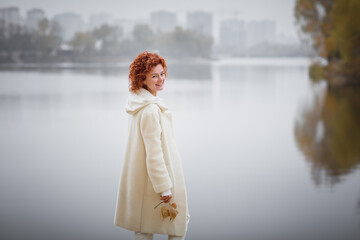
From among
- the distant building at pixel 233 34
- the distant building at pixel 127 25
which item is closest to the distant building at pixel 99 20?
the distant building at pixel 127 25

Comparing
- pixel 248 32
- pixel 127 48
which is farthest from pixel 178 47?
pixel 248 32

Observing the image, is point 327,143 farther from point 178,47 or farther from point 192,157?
point 178,47

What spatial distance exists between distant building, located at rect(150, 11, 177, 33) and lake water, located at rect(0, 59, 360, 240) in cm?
6402

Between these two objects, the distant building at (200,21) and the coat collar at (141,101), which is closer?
the coat collar at (141,101)

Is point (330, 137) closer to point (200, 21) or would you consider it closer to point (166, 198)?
point (166, 198)

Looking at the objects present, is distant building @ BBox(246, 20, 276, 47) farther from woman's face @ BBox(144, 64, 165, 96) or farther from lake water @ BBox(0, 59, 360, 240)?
woman's face @ BBox(144, 64, 165, 96)

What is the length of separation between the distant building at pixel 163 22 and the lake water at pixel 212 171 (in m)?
64.0

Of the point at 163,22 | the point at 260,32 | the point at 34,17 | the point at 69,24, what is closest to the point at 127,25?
the point at 163,22

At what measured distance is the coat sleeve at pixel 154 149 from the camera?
2088 millimetres

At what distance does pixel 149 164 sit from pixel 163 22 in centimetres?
7470

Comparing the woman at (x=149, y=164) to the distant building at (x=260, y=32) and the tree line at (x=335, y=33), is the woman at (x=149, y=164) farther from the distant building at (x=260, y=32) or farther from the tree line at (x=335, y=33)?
the distant building at (x=260, y=32)

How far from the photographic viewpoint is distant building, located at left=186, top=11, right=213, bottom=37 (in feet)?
248

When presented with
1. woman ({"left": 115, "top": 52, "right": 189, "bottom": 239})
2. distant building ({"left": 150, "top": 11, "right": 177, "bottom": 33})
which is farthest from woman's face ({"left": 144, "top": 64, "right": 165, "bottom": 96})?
distant building ({"left": 150, "top": 11, "right": 177, "bottom": 33})

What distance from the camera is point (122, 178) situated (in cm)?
226
